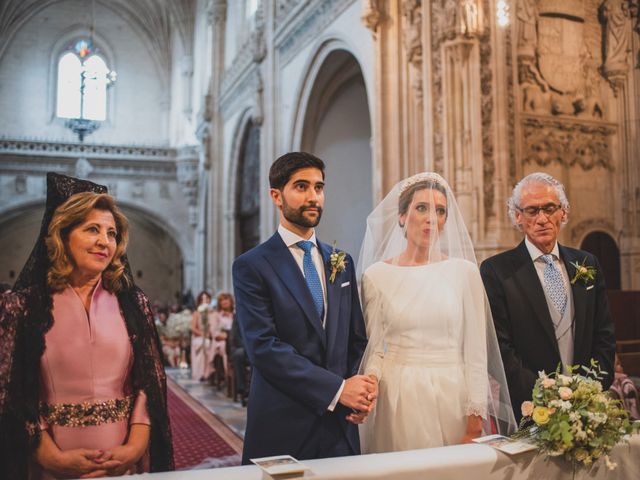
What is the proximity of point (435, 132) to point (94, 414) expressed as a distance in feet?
19.6

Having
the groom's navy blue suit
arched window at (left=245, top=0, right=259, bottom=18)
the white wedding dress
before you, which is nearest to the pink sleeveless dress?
the groom's navy blue suit

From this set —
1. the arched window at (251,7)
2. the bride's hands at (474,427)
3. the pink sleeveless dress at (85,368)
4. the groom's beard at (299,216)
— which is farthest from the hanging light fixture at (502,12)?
the arched window at (251,7)

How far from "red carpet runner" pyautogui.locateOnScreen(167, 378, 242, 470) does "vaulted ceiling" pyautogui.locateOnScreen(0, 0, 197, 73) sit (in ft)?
59.8

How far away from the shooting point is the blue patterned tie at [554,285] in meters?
2.92

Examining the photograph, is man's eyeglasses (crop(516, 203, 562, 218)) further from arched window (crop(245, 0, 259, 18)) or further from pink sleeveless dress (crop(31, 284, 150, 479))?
arched window (crop(245, 0, 259, 18))

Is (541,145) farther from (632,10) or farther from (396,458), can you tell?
(396,458)

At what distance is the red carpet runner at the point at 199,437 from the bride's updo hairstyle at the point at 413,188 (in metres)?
3.38

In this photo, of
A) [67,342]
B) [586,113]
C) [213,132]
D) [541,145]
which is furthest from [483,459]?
[213,132]

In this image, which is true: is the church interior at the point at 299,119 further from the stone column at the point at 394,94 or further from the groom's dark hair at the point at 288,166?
the groom's dark hair at the point at 288,166

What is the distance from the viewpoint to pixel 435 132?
7.40 metres

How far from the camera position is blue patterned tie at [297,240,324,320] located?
252 cm

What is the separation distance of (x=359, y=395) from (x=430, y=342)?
0.49 m

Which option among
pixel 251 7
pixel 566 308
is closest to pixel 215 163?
A: pixel 251 7

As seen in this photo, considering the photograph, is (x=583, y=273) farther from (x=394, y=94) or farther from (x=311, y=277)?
(x=394, y=94)
